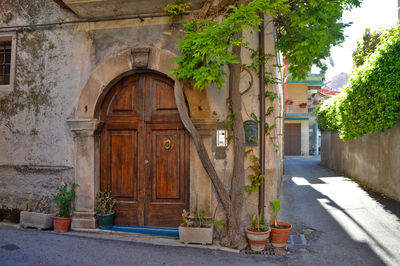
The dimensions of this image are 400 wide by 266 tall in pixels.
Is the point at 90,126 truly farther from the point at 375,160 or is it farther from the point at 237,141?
the point at 375,160

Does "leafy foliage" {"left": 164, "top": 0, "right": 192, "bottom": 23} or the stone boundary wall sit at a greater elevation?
"leafy foliage" {"left": 164, "top": 0, "right": 192, "bottom": 23}

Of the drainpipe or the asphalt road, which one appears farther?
the drainpipe

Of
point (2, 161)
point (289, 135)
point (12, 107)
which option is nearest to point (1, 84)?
point (12, 107)

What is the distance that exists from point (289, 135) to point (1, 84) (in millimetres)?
21372

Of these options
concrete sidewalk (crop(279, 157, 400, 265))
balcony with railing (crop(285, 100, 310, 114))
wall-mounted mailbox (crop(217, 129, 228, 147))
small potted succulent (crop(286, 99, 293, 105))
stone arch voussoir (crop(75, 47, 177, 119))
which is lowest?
concrete sidewalk (crop(279, 157, 400, 265))

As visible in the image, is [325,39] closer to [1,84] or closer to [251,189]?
[251,189]

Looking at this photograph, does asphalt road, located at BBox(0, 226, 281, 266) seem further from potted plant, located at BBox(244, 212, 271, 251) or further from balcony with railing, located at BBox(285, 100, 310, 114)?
balcony with railing, located at BBox(285, 100, 310, 114)

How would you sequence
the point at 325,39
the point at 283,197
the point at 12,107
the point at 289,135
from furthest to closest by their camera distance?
the point at 289,135 < the point at 283,197 < the point at 12,107 < the point at 325,39

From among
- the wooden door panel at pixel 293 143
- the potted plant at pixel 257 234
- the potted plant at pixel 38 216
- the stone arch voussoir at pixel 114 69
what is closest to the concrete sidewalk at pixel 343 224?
the potted plant at pixel 257 234

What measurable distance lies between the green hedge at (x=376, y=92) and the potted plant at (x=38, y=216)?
7.49m

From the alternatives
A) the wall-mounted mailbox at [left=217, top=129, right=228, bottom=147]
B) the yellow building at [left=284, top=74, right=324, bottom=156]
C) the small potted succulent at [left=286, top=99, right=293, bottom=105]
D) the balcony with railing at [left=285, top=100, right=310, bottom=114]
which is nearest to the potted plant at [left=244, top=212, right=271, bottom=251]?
the wall-mounted mailbox at [left=217, top=129, right=228, bottom=147]

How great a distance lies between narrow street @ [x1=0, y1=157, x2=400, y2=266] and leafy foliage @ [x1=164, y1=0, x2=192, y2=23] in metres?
3.73

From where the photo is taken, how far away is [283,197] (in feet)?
25.8

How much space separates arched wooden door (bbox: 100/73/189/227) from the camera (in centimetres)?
525
